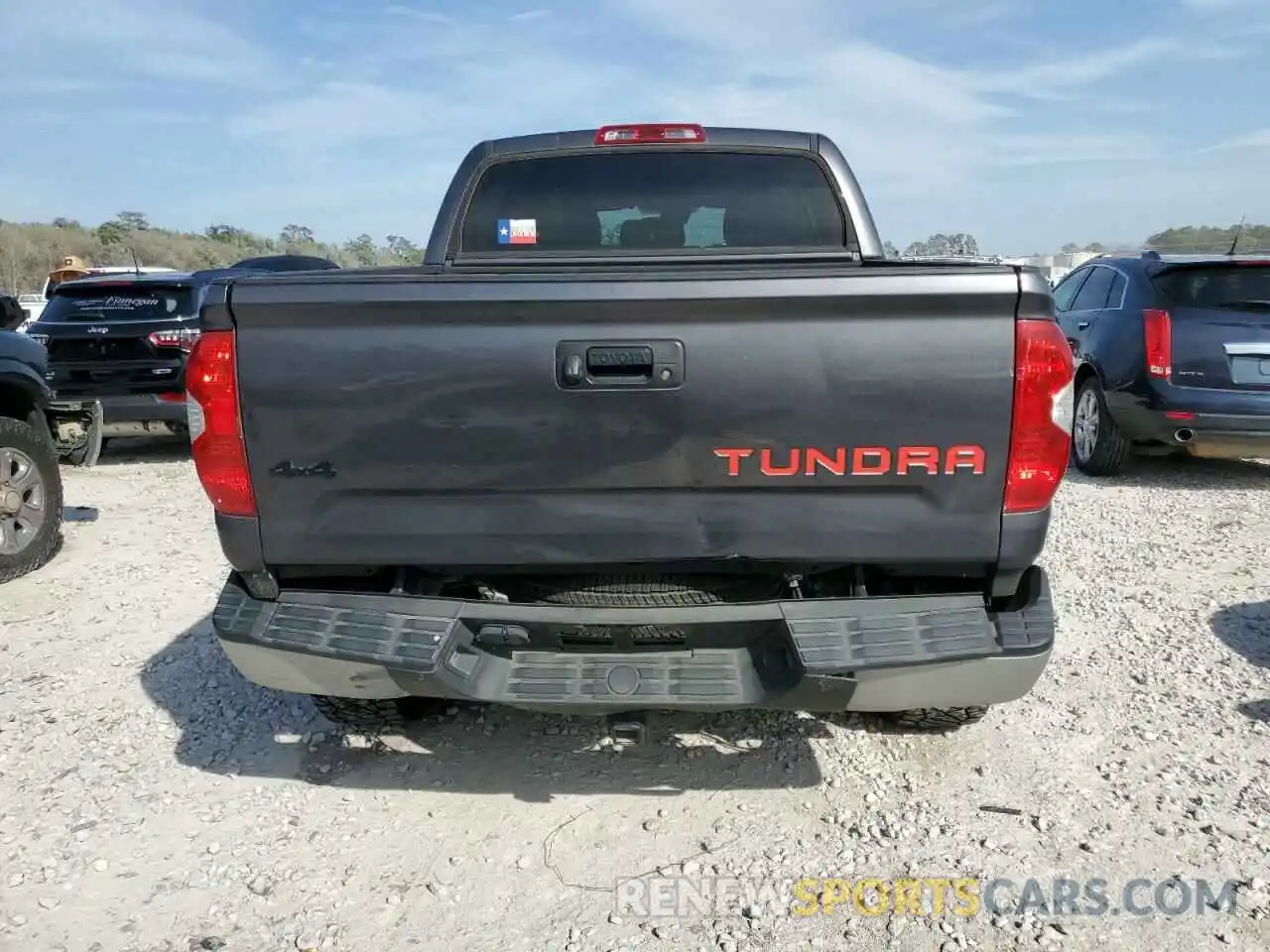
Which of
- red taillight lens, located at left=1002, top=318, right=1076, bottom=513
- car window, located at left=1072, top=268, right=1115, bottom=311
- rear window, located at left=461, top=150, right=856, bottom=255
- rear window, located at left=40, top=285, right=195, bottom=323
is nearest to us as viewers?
red taillight lens, located at left=1002, top=318, right=1076, bottom=513

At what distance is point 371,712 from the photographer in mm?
3195

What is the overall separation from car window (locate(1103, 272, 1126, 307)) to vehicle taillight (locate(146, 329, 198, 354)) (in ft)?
26.0

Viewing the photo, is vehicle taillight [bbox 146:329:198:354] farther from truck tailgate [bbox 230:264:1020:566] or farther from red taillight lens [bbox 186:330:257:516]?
truck tailgate [bbox 230:264:1020:566]

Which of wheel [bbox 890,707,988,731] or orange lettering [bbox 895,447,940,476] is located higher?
orange lettering [bbox 895,447,940,476]

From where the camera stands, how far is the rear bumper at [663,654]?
2385 mm

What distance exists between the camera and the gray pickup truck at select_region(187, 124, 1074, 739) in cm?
229

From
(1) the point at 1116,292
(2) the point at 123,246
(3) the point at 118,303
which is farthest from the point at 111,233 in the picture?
(1) the point at 1116,292

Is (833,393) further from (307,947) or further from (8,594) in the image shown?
(8,594)

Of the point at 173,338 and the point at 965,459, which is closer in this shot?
the point at 965,459

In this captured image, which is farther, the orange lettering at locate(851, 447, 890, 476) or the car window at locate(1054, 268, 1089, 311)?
the car window at locate(1054, 268, 1089, 311)

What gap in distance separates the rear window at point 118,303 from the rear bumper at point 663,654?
712cm

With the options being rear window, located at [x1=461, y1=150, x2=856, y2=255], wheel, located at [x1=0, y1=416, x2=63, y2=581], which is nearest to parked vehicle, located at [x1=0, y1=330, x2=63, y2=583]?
wheel, located at [x1=0, y1=416, x2=63, y2=581]

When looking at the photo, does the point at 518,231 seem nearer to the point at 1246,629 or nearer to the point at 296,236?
the point at 1246,629

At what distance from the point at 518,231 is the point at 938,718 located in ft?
8.30
